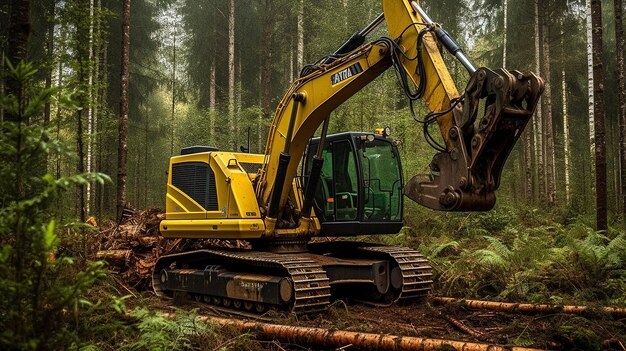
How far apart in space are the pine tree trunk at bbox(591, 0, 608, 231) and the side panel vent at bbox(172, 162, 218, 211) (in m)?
7.67

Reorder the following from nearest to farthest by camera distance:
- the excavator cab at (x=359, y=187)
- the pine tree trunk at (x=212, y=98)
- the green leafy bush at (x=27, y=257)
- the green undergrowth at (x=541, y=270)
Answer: the green leafy bush at (x=27, y=257)
the green undergrowth at (x=541, y=270)
the excavator cab at (x=359, y=187)
the pine tree trunk at (x=212, y=98)

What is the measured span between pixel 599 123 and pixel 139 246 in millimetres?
9767

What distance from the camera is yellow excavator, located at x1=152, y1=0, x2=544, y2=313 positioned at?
6.79m

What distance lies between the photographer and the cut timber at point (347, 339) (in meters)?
4.86

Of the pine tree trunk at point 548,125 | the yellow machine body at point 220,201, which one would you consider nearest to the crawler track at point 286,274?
the yellow machine body at point 220,201

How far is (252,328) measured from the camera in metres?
6.14

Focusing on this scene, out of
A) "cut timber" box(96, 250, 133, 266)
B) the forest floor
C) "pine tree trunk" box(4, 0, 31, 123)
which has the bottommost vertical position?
the forest floor

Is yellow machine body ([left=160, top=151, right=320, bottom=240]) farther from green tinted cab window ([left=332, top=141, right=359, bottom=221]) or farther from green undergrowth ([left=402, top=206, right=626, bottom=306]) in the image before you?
green undergrowth ([left=402, top=206, right=626, bottom=306])

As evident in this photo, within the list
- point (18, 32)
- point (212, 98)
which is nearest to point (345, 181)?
point (18, 32)

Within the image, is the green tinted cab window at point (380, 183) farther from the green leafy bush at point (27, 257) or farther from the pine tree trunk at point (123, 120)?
the pine tree trunk at point (123, 120)

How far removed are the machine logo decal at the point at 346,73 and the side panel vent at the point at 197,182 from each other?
272 cm

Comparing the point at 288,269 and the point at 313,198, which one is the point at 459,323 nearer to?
the point at 288,269

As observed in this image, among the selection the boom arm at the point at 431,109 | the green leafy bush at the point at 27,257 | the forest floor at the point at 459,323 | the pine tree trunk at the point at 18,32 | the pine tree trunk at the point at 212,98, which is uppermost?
the pine tree trunk at the point at 212,98

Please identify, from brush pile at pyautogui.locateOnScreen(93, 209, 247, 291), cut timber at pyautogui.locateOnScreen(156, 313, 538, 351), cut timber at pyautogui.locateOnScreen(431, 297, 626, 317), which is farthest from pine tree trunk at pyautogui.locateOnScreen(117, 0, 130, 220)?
cut timber at pyautogui.locateOnScreen(431, 297, 626, 317)
